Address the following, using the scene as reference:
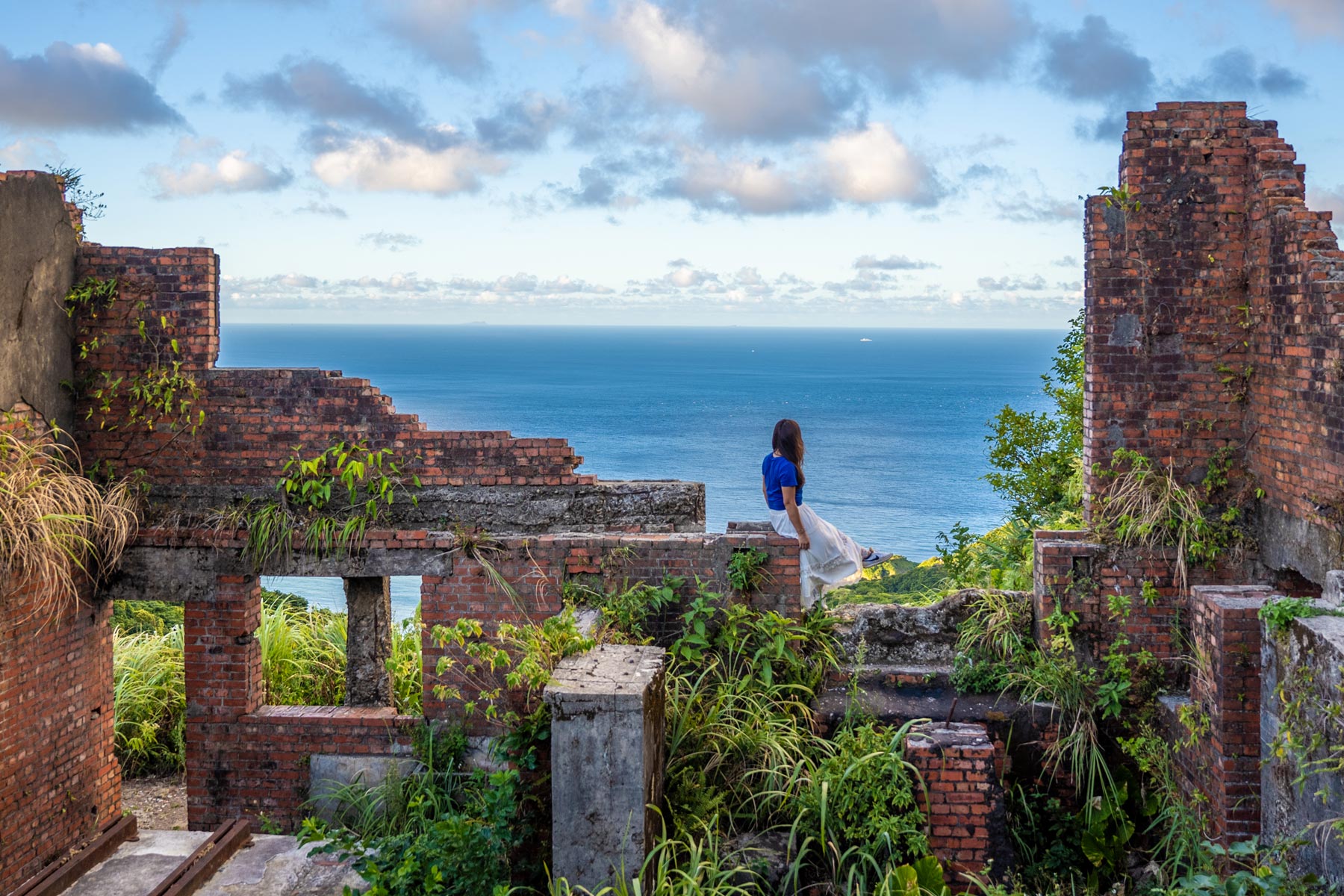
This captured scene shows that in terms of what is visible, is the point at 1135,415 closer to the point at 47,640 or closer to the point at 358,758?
the point at 358,758

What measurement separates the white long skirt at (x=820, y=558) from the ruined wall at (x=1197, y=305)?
1.80 metres

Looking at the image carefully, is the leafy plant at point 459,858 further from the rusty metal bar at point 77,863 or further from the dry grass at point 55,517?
the dry grass at point 55,517

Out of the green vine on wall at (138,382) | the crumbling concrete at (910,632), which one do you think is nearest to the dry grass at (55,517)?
the green vine on wall at (138,382)

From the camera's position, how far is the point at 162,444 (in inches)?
319

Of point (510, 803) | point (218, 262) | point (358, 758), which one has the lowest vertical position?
point (358, 758)

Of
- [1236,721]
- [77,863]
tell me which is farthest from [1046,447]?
[77,863]

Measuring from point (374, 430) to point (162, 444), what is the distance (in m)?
1.63

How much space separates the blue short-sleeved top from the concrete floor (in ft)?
12.3

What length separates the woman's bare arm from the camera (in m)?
7.74

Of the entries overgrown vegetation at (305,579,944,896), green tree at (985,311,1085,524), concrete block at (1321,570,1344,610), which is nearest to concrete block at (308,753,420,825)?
overgrown vegetation at (305,579,944,896)

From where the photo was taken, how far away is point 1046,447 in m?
16.0

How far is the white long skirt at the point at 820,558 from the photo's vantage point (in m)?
7.90

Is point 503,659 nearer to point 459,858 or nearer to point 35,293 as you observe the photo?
point 459,858

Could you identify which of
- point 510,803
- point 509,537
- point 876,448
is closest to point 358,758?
point 509,537
